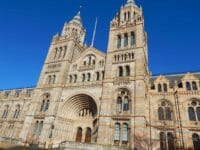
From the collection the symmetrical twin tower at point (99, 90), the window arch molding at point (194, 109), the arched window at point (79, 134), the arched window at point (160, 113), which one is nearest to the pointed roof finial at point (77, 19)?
the symmetrical twin tower at point (99, 90)

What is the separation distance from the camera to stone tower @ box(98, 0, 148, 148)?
91.2 feet

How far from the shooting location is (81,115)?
37.3 meters

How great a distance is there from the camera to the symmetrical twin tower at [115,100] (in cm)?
2880

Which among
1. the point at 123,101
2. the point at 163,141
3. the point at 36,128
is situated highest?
the point at 123,101

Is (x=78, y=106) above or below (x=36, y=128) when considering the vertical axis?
above

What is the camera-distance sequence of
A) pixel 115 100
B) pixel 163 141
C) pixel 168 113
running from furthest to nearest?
pixel 168 113 < pixel 115 100 < pixel 163 141

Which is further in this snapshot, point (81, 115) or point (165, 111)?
point (81, 115)

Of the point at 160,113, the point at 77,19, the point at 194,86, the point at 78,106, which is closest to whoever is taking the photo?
the point at 160,113

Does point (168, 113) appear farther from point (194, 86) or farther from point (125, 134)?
point (125, 134)

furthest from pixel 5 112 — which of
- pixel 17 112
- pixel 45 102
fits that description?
pixel 45 102

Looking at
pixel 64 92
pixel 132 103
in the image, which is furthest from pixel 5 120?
pixel 132 103

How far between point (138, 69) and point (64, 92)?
53.5 ft

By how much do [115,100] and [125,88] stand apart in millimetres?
2798

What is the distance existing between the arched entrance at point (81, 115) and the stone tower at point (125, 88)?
201 inches
